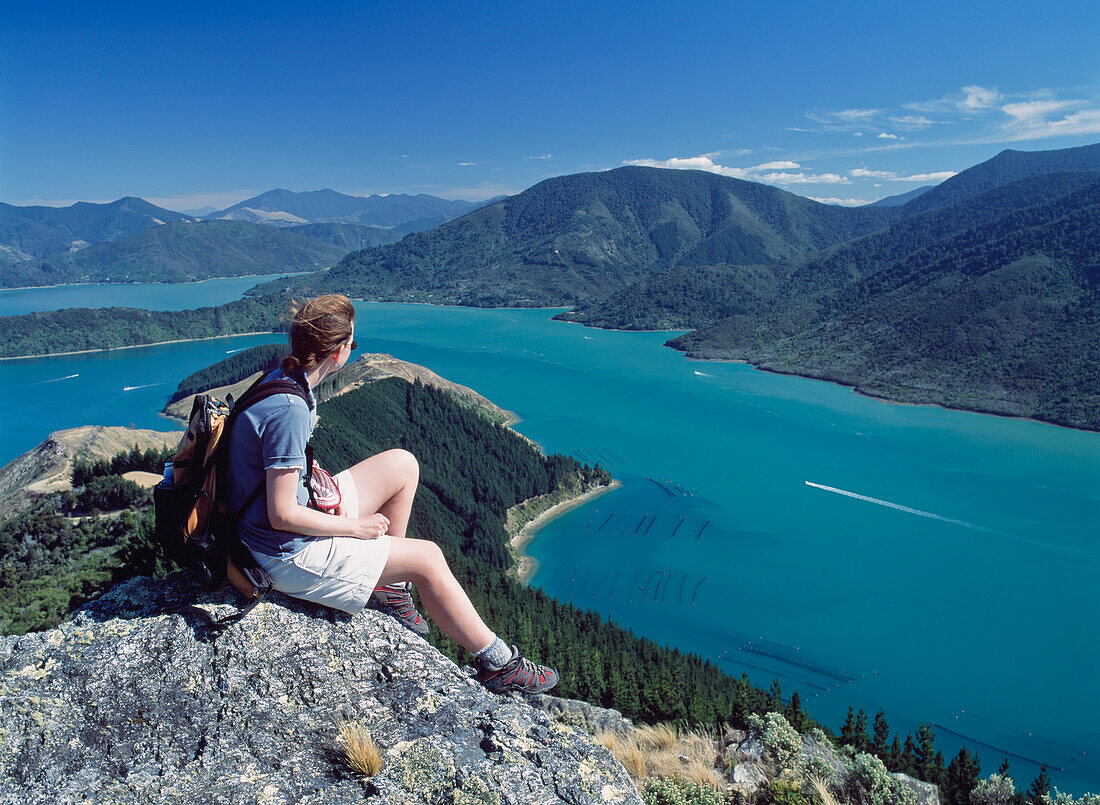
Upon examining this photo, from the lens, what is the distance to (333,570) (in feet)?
11.8

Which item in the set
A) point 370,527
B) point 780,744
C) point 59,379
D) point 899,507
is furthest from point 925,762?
point 59,379

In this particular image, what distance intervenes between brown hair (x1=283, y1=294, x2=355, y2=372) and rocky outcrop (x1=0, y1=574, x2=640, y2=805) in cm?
138

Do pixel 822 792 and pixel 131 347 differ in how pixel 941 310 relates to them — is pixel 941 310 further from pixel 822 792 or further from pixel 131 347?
pixel 131 347

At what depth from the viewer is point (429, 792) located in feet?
10.1

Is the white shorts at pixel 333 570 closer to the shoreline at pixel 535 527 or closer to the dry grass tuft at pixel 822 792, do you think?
the dry grass tuft at pixel 822 792

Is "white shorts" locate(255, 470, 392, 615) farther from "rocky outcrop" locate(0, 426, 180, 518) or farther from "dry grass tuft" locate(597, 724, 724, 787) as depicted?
"rocky outcrop" locate(0, 426, 180, 518)

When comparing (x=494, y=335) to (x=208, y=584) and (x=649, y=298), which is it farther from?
(x=208, y=584)

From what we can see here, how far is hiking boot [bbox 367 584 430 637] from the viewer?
158 inches

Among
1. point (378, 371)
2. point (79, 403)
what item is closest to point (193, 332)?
point (79, 403)

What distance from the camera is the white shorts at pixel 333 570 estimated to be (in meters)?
3.50

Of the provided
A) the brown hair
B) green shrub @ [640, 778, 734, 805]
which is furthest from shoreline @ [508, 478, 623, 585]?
the brown hair

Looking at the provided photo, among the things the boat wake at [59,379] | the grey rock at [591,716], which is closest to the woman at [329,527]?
the grey rock at [591,716]

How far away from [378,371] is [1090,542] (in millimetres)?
55727

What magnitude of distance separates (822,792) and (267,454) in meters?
4.15
